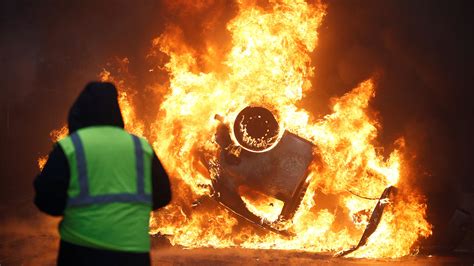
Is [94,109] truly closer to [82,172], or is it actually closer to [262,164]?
[82,172]

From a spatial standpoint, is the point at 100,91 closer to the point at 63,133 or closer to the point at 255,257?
the point at 255,257

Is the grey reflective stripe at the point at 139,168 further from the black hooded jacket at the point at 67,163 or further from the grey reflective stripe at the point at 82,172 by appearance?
the grey reflective stripe at the point at 82,172

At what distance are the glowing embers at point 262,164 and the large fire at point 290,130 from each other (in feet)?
0.70

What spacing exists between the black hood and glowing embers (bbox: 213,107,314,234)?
435cm

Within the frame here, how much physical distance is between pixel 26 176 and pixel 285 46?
6.08 metres

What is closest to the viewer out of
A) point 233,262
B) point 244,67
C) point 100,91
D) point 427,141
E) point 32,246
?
point 100,91

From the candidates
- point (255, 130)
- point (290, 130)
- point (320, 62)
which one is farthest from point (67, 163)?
point (320, 62)

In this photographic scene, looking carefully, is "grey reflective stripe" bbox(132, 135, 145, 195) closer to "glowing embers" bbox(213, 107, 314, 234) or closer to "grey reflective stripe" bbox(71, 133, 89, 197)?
"grey reflective stripe" bbox(71, 133, 89, 197)

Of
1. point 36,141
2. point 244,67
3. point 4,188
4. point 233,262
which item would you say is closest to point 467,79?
point 244,67

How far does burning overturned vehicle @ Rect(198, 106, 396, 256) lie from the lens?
694cm

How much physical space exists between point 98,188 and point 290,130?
16.8ft

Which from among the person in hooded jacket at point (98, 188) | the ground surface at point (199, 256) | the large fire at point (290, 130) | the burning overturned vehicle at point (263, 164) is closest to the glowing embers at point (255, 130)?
the burning overturned vehicle at point (263, 164)

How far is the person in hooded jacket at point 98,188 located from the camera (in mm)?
2443

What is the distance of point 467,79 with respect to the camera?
938cm
